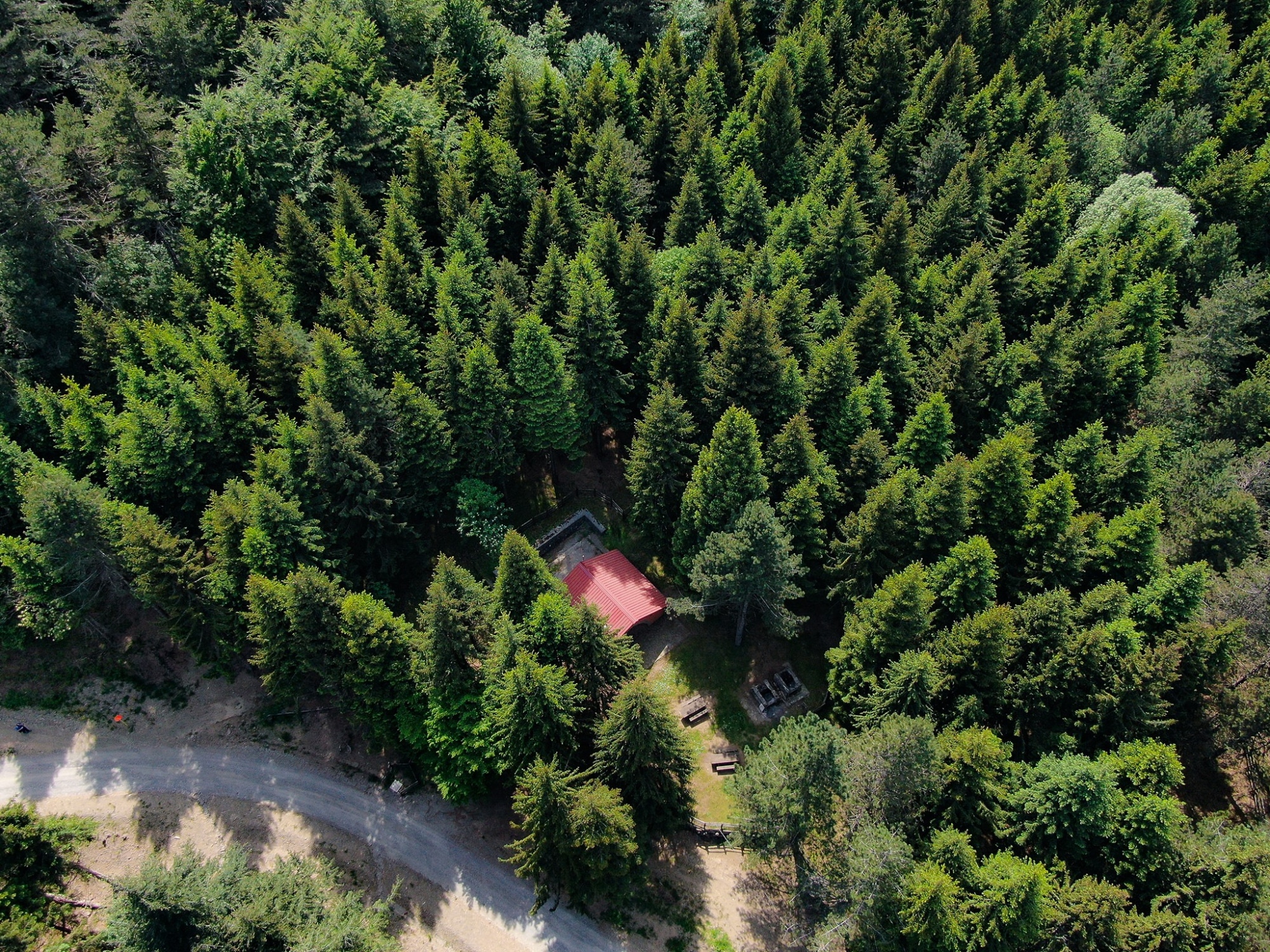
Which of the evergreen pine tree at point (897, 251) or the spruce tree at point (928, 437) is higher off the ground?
the evergreen pine tree at point (897, 251)

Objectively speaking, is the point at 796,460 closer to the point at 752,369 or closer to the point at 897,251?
the point at 752,369

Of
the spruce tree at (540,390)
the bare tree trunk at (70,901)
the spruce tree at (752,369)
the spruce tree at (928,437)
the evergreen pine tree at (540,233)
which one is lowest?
the spruce tree at (928,437)

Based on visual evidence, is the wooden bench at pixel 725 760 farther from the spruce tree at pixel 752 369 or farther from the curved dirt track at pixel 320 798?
the spruce tree at pixel 752 369

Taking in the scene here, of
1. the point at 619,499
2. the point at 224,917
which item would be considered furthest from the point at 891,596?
the point at 224,917

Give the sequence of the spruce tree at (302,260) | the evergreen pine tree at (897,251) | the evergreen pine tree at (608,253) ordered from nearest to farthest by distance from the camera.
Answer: the evergreen pine tree at (608,253) < the spruce tree at (302,260) < the evergreen pine tree at (897,251)

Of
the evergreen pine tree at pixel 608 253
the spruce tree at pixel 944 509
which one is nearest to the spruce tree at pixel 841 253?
the evergreen pine tree at pixel 608 253

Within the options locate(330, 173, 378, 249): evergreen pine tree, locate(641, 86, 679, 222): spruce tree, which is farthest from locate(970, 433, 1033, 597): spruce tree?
locate(330, 173, 378, 249): evergreen pine tree
